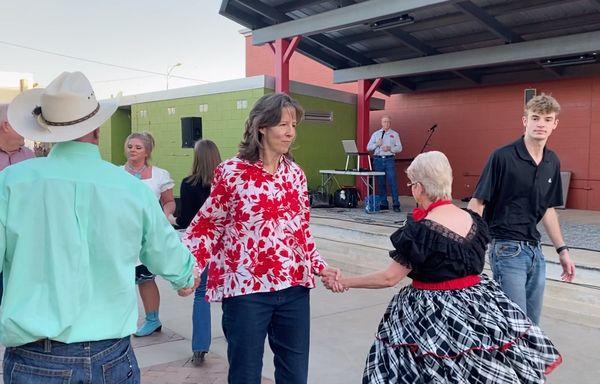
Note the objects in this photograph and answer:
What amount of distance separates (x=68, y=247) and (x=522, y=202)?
96.4 inches

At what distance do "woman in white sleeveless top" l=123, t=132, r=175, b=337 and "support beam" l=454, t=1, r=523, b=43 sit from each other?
6155mm

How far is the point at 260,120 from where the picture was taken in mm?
2578

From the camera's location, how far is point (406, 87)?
13.6 meters

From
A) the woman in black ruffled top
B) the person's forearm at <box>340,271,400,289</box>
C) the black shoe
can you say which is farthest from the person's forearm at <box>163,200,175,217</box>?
the woman in black ruffled top

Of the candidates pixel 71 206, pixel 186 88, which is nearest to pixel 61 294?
pixel 71 206

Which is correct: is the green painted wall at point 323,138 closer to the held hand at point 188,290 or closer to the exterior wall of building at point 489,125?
the exterior wall of building at point 489,125

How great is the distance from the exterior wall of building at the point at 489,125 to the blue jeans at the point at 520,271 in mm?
8919

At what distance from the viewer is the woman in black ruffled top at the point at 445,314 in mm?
2277

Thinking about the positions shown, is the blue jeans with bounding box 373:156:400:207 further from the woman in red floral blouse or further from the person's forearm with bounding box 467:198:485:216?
the woman in red floral blouse

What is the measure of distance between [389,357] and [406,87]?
1184 cm

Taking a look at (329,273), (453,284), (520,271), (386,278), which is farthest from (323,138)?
(453,284)

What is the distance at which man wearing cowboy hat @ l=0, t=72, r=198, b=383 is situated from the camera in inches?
63.7

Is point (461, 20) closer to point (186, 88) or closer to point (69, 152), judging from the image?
point (186, 88)

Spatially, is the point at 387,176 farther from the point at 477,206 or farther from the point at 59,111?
the point at 59,111
